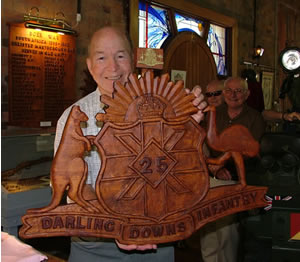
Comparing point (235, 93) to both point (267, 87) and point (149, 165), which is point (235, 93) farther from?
point (267, 87)

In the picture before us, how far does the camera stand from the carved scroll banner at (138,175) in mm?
1047

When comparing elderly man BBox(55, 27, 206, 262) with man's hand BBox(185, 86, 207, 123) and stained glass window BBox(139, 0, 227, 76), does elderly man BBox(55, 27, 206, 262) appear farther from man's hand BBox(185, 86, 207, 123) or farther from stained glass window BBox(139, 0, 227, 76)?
stained glass window BBox(139, 0, 227, 76)

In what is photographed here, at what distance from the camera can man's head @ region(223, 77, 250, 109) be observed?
2.52 metres

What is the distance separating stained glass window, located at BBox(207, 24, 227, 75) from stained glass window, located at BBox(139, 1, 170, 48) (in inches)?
44.0

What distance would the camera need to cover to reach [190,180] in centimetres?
115

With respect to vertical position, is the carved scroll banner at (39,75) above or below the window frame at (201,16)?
below

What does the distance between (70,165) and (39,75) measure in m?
2.08

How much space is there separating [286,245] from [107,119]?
1112mm

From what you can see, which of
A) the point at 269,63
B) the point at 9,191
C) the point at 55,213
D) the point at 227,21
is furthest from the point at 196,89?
the point at 269,63

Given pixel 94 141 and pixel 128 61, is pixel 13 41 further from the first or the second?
pixel 94 141

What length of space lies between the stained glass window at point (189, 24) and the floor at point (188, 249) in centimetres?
247

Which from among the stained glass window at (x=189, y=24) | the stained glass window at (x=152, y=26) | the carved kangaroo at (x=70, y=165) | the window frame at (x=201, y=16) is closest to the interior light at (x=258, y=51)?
the window frame at (x=201, y=16)

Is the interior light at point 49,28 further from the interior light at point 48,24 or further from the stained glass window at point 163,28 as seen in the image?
the stained glass window at point 163,28

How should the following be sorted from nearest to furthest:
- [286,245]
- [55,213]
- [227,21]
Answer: [55,213]
[286,245]
[227,21]
